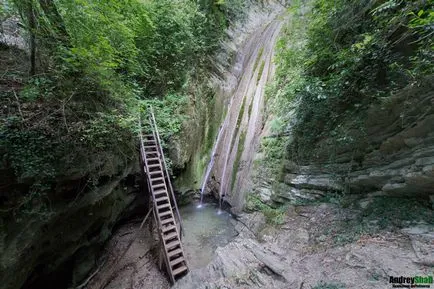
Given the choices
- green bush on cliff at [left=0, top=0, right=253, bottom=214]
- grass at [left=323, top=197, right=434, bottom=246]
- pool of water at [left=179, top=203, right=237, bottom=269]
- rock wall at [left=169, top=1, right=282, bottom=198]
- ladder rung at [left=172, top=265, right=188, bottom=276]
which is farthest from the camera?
rock wall at [left=169, top=1, right=282, bottom=198]

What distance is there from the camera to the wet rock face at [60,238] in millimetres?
3447

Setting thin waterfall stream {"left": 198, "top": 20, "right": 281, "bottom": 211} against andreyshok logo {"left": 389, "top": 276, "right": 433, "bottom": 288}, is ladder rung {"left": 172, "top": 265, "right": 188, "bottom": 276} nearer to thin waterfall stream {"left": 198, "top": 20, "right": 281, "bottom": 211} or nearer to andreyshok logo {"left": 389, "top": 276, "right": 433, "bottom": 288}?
thin waterfall stream {"left": 198, "top": 20, "right": 281, "bottom": 211}

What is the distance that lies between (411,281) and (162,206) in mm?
4984

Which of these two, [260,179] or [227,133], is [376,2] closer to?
[260,179]

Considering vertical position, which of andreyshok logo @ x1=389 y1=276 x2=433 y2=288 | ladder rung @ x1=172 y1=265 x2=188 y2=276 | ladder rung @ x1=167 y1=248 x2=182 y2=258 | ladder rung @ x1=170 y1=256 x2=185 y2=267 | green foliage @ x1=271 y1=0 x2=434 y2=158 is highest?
green foliage @ x1=271 y1=0 x2=434 y2=158

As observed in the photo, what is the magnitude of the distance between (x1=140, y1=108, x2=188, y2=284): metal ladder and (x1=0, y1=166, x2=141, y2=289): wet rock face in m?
0.68

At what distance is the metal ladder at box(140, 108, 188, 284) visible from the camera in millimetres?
5230

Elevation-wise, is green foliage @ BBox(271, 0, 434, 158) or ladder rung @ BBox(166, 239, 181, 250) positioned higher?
green foliage @ BBox(271, 0, 434, 158)

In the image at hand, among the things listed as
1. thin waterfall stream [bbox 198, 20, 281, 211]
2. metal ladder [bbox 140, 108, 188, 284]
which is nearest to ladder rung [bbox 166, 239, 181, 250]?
metal ladder [bbox 140, 108, 188, 284]

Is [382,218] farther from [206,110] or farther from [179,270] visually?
[206,110]

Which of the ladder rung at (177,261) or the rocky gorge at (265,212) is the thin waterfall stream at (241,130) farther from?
the ladder rung at (177,261)

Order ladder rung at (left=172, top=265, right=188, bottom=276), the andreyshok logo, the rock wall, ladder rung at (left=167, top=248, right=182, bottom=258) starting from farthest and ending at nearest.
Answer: the rock wall < ladder rung at (left=167, top=248, right=182, bottom=258) < ladder rung at (left=172, top=265, right=188, bottom=276) < the andreyshok logo

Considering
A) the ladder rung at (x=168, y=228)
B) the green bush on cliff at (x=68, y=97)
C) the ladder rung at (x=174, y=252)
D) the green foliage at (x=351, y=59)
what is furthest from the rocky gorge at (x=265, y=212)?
the ladder rung at (x=168, y=228)

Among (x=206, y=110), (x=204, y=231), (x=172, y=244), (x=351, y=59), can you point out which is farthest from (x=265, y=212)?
(x=206, y=110)
